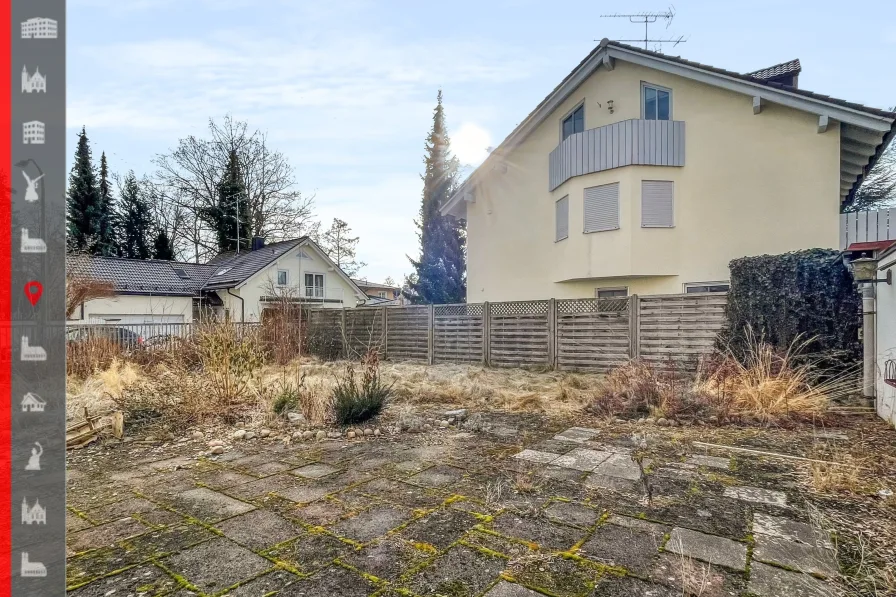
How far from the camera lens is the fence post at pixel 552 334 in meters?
9.27

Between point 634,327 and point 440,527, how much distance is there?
7012mm

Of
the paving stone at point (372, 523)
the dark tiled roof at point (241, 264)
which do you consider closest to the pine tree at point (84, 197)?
the dark tiled roof at point (241, 264)

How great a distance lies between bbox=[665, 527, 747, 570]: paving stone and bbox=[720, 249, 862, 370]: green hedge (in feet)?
15.9

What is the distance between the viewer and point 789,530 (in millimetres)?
2256

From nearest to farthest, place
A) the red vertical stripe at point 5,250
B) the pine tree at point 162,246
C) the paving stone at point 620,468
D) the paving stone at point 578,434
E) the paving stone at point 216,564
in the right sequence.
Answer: the paving stone at point 216,564
the red vertical stripe at point 5,250
the paving stone at point 620,468
the paving stone at point 578,434
the pine tree at point 162,246

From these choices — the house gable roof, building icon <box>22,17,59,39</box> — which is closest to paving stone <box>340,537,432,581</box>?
building icon <box>22,17,59,39</box>

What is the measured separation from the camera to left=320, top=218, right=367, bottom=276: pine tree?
29.7 meters

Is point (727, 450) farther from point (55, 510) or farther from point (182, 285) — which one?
point (182, 285)

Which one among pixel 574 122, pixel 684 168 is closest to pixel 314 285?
pixel 574 122

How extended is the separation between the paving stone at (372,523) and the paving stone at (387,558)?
0.11 meters

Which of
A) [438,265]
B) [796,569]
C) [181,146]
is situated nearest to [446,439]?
[796,569]

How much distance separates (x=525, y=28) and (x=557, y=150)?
15.3 ft

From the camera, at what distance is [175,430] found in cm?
454

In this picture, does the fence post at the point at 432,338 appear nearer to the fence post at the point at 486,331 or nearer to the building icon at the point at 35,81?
the fence post at the point at 486,331
